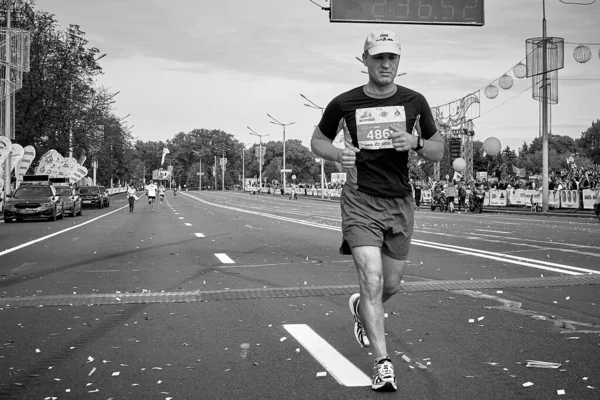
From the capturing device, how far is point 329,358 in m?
5.14

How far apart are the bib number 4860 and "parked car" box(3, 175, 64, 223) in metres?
27.1

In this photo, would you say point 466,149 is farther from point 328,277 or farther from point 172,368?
point 172,368

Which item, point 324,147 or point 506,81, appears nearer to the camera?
point 324,147

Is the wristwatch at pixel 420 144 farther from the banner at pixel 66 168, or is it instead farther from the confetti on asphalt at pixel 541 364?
the banner at pixel 66 168

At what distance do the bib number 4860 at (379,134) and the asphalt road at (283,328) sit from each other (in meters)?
1.49

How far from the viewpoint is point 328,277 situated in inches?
388

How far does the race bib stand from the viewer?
4895mm

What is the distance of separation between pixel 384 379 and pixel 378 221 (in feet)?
3.42

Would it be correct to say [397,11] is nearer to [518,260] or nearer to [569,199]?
[518,260]

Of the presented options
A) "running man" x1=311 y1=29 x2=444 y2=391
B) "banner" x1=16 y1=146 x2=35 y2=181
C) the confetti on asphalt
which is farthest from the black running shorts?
"banner" x1=16 y1=146 x2=35 y2=181

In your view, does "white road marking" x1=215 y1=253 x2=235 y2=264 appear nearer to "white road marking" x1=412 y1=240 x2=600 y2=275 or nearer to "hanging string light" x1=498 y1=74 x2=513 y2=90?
"white road marking" x1=412 y1=240 x2=600 y2=275

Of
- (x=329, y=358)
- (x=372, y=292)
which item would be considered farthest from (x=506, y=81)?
(x=372, y=292)

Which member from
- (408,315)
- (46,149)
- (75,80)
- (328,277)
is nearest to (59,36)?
(75,80)

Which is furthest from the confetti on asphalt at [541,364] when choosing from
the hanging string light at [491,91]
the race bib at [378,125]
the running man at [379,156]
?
the hanging string light at [491,91]
